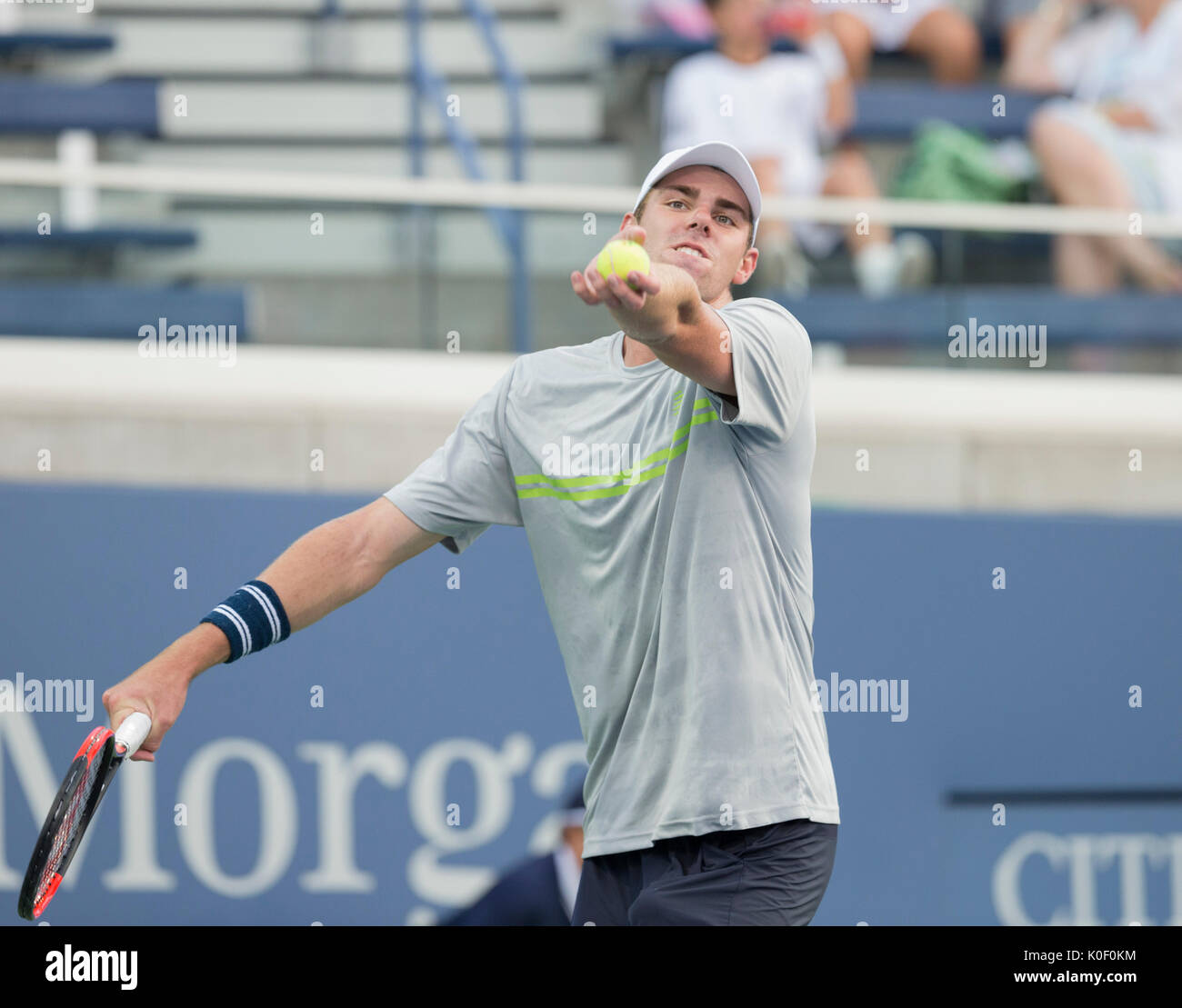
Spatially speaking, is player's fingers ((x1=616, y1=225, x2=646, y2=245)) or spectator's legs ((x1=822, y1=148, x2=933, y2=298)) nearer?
player's fingers ((x1=616, y1=225, x2=646, y2=245))

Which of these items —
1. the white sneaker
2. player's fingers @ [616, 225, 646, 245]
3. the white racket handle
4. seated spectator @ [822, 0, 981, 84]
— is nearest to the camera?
player's fingers @ [616, 225, 646, 245]

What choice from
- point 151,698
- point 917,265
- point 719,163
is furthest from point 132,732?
point 917,265

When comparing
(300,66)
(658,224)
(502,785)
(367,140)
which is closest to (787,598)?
(658,224)

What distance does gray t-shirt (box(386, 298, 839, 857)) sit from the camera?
263 cm

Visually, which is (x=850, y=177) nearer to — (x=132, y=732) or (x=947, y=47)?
(x=947, y=47)

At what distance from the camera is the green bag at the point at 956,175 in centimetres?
599

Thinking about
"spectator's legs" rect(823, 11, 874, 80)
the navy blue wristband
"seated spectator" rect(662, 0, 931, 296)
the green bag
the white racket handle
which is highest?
"spectator's legs" rect(823, 11, 874, 80)

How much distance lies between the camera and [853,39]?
7160 mm

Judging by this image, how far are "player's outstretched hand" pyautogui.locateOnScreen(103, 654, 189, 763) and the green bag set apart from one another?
397 centimetres

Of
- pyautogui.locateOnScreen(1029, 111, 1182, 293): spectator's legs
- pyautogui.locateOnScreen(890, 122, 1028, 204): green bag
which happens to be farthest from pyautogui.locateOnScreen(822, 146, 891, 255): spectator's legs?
pyautogui.locateOnScreen(1029, 111, 1182, 293): spectator's legs

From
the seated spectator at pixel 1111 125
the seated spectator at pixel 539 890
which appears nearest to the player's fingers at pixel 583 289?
the seated spectator at pixel 539 890

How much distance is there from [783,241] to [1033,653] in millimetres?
1604

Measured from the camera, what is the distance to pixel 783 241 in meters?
5.80

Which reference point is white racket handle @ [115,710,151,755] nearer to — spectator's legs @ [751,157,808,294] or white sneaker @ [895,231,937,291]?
spectator's legs @ [751,157,808,294]
